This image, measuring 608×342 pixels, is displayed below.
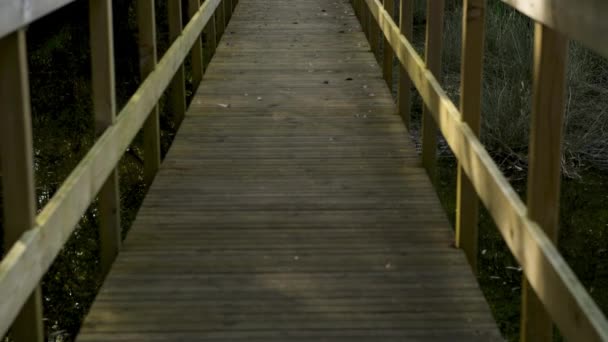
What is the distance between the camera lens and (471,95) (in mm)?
4246

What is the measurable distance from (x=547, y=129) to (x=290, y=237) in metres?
1.76

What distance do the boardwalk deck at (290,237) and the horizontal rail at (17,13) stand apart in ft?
3.50

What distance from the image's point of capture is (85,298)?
22.9 feet

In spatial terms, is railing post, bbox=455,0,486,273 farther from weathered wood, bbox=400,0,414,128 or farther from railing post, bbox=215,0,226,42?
railing post, bbox=215,0,226,42

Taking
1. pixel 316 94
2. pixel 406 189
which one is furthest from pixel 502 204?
pixel 316 94

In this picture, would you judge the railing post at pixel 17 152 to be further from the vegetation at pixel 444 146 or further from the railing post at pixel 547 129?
the vegetation at pixel 444 146

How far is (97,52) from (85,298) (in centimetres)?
326

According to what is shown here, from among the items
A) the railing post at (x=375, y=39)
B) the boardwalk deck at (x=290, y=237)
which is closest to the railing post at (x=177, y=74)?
the boardwalk deck at (x=290, y=237)

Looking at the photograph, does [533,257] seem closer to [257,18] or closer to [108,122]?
[108,122]

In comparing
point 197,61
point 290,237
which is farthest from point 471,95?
point 197,61

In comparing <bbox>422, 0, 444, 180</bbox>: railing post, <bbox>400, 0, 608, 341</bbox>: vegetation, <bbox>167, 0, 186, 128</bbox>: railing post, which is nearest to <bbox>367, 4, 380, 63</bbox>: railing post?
<bbox>400, 0, 608, 341</bbox>: vegetation

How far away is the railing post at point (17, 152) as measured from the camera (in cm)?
270

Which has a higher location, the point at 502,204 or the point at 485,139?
the point at 502,204

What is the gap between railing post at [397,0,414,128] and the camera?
635cm
